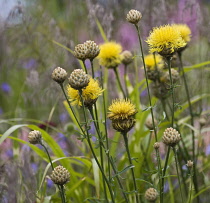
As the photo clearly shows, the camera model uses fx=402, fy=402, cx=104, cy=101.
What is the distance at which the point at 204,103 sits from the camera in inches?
127

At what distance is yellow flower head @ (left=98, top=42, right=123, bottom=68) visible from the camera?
168 centimetres

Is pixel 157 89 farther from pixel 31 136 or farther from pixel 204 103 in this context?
pixel 204 103

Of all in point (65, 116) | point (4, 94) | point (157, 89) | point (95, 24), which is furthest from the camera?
point (4, 94)

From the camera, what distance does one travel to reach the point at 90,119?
140cm

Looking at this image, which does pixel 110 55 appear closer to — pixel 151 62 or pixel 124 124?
pixel 151 62

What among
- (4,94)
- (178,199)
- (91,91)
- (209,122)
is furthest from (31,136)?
(4,94)

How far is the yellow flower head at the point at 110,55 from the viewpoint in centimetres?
168

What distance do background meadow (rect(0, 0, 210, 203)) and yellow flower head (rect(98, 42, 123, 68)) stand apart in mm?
102

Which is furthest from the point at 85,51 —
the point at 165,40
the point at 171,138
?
the point at 171,138

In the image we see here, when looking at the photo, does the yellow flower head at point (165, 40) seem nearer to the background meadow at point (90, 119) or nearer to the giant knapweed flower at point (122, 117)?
the background meadow at point (90, 119)

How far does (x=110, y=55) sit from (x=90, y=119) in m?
0.39

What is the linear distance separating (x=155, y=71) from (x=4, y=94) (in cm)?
242

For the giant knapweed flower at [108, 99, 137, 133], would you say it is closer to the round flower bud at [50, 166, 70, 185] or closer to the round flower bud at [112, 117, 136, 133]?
the round flower bud at [112, 117, 136, 133]

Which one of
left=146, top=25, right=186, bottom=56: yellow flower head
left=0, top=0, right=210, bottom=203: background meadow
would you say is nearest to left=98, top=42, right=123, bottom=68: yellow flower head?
left=0, top=0, right=210, bottom=203: background meadow
